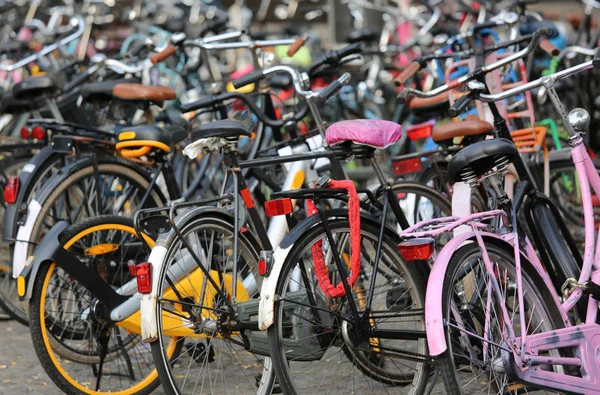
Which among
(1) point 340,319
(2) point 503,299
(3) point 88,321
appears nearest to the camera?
(2) point 503,299

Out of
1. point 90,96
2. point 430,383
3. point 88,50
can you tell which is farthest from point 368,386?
point 88,50

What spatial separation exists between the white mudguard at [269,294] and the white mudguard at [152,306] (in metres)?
0.45

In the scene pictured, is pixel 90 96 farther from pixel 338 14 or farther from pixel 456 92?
pixel 338 14

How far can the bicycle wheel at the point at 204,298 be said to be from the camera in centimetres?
427

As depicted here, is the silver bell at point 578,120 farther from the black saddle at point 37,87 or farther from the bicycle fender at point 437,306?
the black saddle at point 37,87

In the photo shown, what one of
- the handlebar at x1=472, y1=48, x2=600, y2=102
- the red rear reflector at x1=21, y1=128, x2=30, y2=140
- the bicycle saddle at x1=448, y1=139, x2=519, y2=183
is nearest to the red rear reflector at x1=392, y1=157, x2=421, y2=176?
the handlebar at x1=472, y1=48, x2=600, y2=102

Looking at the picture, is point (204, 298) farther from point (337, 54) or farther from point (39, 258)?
point (337, 54)

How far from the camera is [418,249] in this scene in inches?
156

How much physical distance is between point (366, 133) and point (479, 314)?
89cm

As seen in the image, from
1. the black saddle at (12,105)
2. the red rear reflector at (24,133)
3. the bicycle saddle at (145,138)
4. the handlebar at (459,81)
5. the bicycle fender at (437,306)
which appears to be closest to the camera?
the bicycle fender at (437,306)

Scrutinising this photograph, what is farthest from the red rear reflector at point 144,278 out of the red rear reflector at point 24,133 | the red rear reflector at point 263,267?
the red rear reflector at point 24,133

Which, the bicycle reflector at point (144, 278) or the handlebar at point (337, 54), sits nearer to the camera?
the bicycle reflector at point (144, 278)

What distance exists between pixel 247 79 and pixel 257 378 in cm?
156

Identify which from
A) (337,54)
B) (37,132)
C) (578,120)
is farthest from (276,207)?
(37,132)
